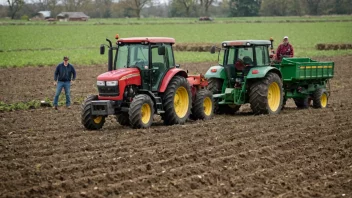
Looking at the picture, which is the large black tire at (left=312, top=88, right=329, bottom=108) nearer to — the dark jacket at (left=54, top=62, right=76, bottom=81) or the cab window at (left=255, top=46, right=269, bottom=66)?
the cab window at (left=255, top=46, right=269, bottom=66)

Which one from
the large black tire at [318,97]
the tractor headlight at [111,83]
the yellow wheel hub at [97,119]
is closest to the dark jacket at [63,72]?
the yellow wheel hub at [97,119]

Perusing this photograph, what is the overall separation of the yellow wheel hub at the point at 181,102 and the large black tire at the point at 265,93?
78.4 inches

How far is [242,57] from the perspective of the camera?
15812 millimetres

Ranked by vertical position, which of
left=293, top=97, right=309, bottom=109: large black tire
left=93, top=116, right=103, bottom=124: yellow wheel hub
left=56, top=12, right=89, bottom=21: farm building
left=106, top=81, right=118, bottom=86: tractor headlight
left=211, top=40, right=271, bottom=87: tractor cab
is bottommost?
left=293, top=97, right=309, bottom=109: large black tire

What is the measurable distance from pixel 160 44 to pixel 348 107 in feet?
21.2

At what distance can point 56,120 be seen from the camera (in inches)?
594

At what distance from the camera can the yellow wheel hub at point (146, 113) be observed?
1313 cm

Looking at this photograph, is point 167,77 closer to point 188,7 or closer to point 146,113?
point 146,113

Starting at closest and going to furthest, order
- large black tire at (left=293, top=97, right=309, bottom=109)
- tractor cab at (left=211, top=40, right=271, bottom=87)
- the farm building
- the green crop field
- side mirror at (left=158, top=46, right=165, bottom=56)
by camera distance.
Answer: side mirror at (left=158, top=46, right=165, bottom=56), tractor cab at (left=211, top=40, right=271, bottom=87), large black tire at (left=293, top=97, right=309, bottom=109), the green crop field, the farm building

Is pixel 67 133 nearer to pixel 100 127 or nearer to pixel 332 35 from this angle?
pixel 100 127

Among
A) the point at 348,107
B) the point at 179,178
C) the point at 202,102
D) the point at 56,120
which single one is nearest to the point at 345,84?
the point at 348,107

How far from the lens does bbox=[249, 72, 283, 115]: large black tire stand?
15297 millimetres

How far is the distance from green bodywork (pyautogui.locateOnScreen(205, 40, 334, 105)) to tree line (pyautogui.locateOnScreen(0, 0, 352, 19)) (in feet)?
243

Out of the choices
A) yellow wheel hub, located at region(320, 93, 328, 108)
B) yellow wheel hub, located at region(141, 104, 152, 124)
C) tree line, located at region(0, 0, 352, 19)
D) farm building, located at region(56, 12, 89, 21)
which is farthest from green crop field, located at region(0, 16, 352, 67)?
farm building, located at region(56, 12, 89, 21)
